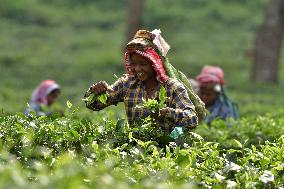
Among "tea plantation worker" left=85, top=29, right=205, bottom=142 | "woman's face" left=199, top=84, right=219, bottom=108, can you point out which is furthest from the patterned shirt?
"woman's face" left=199, top=84, right=219, bottom=108

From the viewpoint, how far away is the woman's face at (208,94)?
9836 millimetres

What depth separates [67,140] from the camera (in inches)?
188

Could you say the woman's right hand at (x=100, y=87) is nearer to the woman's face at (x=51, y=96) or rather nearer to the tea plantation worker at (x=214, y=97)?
the tea plantation worker at (x=214, y=97)

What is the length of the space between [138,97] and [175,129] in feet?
1.86

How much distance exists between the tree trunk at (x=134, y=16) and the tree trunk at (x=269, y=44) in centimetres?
341

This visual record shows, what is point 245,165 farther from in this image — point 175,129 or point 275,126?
point 275,126

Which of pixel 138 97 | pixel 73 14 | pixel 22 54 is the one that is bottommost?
pixel 138 97

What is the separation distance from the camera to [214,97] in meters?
9.90

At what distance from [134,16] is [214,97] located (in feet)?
35.4

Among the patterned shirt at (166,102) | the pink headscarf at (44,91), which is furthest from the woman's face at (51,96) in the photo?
the patterned shirt at (166,102)

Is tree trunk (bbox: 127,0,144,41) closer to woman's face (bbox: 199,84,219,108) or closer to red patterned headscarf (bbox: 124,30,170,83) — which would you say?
woman's face (bbox: 199,84,219,108)

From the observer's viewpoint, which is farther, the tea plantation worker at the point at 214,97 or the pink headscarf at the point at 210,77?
the pink headscarf at the point at 210,77

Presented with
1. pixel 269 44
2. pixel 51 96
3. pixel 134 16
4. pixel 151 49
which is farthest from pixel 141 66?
pixel 134 16

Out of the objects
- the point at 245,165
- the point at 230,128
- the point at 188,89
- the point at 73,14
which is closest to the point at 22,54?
the point at 73,14
